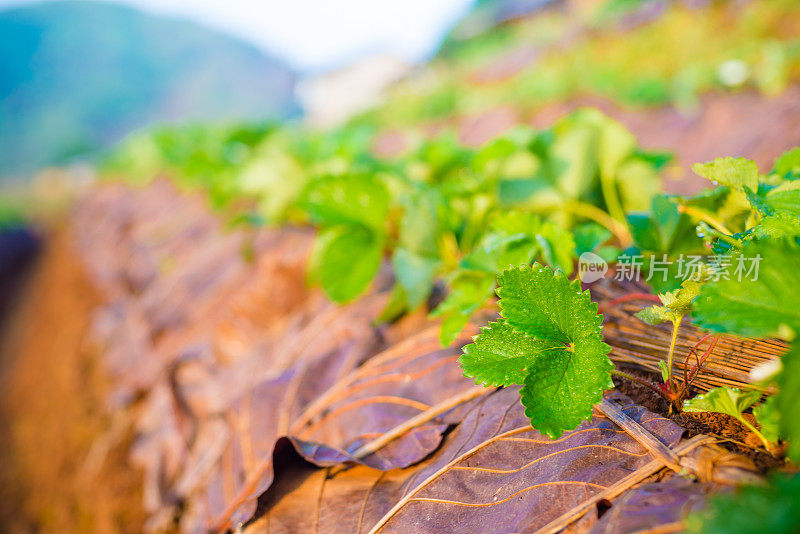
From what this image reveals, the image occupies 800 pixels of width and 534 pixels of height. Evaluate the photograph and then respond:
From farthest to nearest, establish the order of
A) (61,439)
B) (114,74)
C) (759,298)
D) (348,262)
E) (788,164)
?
(114,74), (61,439), (348,262), (788,164), (759,298)

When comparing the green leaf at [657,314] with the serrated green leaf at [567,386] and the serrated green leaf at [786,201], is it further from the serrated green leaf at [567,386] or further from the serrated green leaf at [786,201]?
the serrated green leaf at [786,201]

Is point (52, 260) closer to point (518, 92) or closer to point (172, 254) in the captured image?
point (172, 254)

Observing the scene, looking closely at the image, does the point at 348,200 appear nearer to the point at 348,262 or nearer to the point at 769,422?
the point at 348,262

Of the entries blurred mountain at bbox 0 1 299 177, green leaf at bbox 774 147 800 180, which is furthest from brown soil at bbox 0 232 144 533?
blurred mountain at bbox 0 1 299 177

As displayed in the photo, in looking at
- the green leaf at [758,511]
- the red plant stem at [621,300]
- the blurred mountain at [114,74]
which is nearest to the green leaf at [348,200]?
the red plant stem at [621,300]

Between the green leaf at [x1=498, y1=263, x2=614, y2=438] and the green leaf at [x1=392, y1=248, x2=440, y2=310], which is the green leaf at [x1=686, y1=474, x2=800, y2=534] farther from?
the green leaf at [x1=392, y1=248, x2=440, y2=310]

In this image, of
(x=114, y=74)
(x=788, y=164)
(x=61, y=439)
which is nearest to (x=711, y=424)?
(x=788, y=164)
